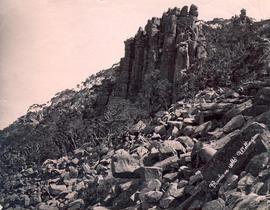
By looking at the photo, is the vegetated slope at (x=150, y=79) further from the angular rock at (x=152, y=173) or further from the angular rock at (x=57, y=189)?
the angular rock at (x=152, y=173)

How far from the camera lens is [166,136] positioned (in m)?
19.4

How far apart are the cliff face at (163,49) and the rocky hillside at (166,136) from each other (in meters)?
0.24

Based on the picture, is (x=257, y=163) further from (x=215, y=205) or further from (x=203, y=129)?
(x=203, y=129)

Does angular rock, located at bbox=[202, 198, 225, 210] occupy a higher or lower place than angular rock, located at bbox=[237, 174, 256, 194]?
lower

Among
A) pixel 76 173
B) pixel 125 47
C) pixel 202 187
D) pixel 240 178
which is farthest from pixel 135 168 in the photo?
pixel 125 47

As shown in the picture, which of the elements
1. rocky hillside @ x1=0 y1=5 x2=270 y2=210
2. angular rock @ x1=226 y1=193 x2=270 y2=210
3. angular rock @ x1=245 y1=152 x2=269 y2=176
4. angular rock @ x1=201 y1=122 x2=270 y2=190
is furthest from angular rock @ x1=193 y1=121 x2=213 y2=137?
angular rock @ x1=226 y1=193 x2=270 y2=210

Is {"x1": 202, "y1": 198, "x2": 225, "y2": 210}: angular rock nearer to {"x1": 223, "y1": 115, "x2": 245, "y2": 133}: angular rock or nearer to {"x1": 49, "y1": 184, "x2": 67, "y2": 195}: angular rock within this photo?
{"x1": 223, "y1": 115, "x2": 245, "y2": 133}: angular rock

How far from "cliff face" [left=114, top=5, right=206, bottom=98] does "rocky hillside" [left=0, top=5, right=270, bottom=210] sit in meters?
0.24

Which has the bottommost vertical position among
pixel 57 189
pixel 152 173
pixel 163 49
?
pixel 57 189

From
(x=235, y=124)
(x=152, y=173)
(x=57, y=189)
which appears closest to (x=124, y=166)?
(x=152, y=173)

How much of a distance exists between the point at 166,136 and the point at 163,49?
52.2 m

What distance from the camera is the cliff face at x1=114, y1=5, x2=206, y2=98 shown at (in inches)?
2571

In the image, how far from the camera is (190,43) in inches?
2596

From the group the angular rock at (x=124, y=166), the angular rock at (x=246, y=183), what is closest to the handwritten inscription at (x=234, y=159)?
the angular rock at (x=246, y=183)
